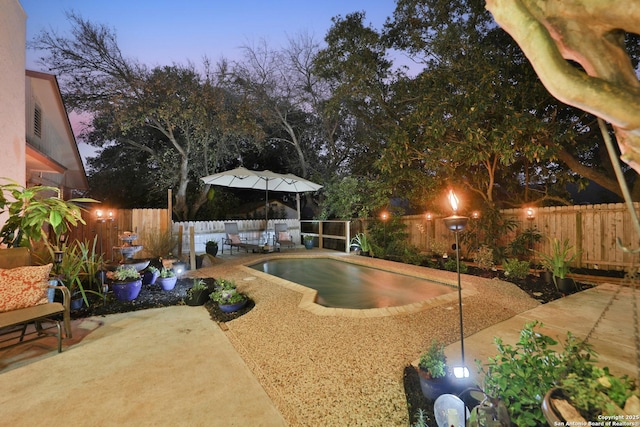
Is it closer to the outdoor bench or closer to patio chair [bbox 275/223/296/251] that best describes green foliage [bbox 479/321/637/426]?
the outdoor bench

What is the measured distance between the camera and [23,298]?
2.92 metres

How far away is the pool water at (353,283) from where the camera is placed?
502cm

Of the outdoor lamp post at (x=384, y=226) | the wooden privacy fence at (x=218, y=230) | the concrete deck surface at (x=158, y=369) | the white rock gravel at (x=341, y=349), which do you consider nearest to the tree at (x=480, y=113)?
the outdoor lamp post at (x=384, y=226)

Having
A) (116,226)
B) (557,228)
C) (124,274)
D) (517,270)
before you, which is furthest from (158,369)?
(557,228)

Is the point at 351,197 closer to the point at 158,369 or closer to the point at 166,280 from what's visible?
the point at 166,280

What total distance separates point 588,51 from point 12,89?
713 cm

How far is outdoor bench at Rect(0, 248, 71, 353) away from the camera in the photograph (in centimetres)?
279

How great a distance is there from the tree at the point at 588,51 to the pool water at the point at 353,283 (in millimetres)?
4144

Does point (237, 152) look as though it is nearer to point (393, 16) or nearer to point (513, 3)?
point (393, 16)

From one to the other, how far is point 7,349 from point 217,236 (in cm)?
740

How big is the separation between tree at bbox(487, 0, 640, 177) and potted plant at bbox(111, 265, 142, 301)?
17.3 feet

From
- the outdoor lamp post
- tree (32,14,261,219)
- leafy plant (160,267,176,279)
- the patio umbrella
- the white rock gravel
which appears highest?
tree (32,14,261,219)

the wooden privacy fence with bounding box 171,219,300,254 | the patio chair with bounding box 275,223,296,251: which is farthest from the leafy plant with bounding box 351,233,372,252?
the wooden privacy fence with bounding box 171,219,300,254

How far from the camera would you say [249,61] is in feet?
40.0
